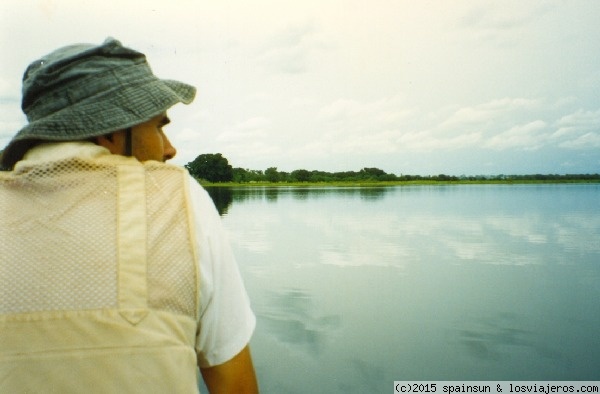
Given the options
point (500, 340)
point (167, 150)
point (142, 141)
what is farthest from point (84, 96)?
point (500, 340)

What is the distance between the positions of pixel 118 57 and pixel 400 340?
5.50 metres

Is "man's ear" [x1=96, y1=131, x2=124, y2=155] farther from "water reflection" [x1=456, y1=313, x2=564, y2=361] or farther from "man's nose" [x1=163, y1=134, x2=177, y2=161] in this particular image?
"water reflection" [x1=456, y1=313, x2=564, y2=361]

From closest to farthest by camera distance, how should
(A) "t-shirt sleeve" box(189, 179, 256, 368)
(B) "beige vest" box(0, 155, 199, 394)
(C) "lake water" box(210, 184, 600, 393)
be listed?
(B) "beige vest" box(0, 155, 199, 394) < (A) "t-shirt sleeve" box(189, 179, 256, 368) < (C) "lake water" box(210, 184, 600, 393)

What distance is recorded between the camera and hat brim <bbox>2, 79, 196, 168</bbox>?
88 cm

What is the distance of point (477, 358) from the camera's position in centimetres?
531

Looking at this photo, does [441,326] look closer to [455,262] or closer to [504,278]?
[504,278]

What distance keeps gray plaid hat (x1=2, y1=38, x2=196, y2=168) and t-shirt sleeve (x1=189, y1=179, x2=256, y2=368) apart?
22cm

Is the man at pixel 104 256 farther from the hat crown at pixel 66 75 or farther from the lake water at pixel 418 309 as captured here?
the lake water at pixel 418 309

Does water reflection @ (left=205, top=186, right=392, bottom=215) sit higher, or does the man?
the man

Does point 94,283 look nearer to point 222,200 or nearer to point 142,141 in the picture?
point 142,141

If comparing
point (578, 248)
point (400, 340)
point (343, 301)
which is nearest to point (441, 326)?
point (400, 340)

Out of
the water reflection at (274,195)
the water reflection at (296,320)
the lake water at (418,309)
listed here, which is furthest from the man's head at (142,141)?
the water reflection at (274,195)

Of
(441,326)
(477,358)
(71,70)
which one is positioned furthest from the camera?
(441,326)

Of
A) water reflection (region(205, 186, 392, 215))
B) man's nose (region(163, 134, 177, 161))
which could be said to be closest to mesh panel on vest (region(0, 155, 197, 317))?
man's nose (region(163, 134, 177, 161))
